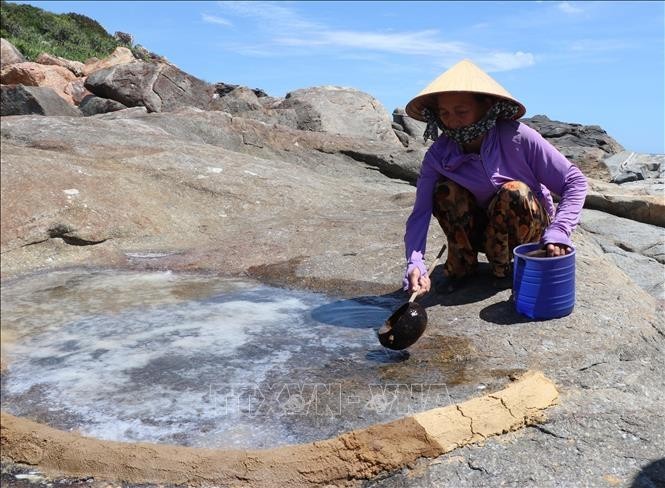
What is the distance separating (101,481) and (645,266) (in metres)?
4.93

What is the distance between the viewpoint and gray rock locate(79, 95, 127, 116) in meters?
12.7

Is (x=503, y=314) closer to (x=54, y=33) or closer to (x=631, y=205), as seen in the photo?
(x=631, y=205)

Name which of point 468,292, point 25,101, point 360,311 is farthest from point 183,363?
point 25,101

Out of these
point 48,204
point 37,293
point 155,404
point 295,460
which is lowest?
point 295,460

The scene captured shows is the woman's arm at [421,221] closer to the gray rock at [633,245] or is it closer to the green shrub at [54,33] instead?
Answer: the gray rock at [633,245]

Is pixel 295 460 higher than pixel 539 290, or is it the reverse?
pixel 539 290

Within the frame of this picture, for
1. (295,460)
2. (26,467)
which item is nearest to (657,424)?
(295,460)

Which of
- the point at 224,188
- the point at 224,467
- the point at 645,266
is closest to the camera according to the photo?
the point at 224,467

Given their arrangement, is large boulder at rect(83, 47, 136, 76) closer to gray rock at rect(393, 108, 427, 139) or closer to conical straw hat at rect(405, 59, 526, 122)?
gray rock at rect(393, 108, 427, 139)

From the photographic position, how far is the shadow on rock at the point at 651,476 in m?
1.96

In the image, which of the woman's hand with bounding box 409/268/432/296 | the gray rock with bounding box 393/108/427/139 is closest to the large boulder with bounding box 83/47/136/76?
the gray rock with bounding box 393/108/427/139

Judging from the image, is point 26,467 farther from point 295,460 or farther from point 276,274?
point 276,274

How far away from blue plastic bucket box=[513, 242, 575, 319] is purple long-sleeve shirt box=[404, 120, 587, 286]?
205mm

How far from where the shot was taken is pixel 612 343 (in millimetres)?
2795
